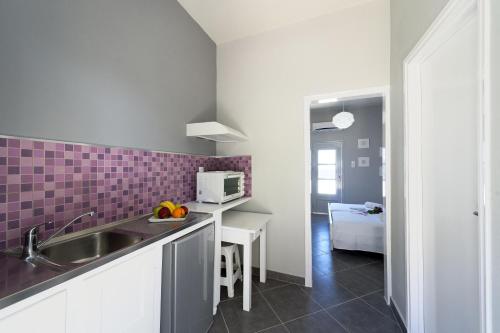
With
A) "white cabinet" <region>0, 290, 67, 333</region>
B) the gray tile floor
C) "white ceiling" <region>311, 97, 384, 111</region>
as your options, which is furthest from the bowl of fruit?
"white ceiling" <region>311, 97, 384, 111</region>

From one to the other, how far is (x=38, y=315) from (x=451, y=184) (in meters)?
2.00

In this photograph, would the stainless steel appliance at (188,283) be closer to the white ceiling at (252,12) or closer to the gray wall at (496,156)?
the gray wall at (496,156)

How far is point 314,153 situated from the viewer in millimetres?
5629

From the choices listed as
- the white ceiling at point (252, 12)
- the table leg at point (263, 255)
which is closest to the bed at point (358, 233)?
the table leg at point (263, 255)

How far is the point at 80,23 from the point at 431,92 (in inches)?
91.5

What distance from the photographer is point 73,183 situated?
1175mm

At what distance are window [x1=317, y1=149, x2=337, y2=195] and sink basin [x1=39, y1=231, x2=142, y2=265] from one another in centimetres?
521

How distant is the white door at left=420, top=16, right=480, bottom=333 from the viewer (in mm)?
981

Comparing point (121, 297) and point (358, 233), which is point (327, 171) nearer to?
point (358, 233)

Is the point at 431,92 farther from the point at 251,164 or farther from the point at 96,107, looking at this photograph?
the point at 96,107

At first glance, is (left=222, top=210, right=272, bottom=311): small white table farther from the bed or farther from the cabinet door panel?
the bed

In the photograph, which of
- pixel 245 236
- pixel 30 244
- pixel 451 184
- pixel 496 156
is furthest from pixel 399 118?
pixel 30 244

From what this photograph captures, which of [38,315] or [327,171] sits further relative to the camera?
[327,171]

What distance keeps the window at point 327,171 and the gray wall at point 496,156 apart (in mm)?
4912
